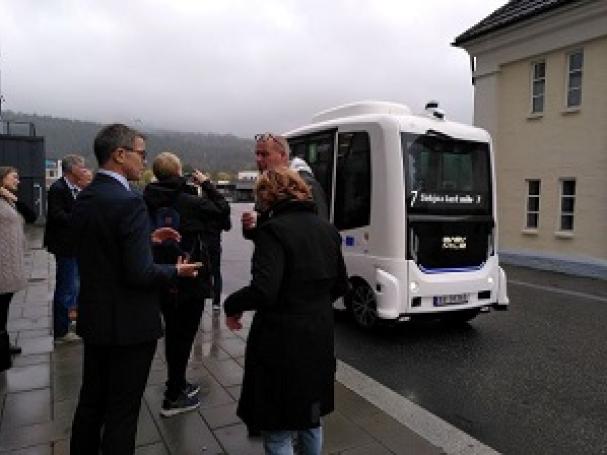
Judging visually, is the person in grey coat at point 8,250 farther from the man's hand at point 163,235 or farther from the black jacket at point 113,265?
the black jacket at point 113,265

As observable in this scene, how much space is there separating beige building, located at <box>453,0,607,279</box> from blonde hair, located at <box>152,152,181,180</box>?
42.8 feet

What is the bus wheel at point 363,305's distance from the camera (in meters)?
6.74

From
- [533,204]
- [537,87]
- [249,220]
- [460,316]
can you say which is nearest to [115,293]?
[249,220]

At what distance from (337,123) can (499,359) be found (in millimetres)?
3638

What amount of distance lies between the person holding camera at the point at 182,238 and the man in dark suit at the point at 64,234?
5.57 ft

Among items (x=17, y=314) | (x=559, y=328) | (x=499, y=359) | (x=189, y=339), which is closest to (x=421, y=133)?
(x=499, y=359)

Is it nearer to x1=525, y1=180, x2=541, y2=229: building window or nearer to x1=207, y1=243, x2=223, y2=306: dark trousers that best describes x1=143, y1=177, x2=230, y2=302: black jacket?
x1=207, y1=243, x2=223, y2=306: dark trousers

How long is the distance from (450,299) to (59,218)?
4.54 meters

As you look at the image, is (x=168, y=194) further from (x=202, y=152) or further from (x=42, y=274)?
(x=202, y=152)

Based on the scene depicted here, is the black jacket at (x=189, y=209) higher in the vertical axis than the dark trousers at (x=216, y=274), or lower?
higher

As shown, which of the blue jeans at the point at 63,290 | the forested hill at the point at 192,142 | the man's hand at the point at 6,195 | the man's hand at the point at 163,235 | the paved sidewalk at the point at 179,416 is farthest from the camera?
the forested hill at the point at 192,142

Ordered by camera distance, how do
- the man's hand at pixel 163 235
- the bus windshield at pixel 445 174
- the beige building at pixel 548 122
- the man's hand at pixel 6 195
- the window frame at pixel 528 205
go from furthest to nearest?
the window frame at pixel 528 205, the beige building at pixel 548 122, the bus windshield at pixel 445 174, the man's hand at pixel 6 195, the man's hand at pixel 163 235

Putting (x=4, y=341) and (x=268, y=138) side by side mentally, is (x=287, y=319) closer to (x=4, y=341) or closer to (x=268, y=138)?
(x=268, y=138)

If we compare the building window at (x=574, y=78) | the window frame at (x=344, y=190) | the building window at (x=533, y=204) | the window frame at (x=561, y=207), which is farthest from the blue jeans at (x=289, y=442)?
the building window at (x=533, y=204)
